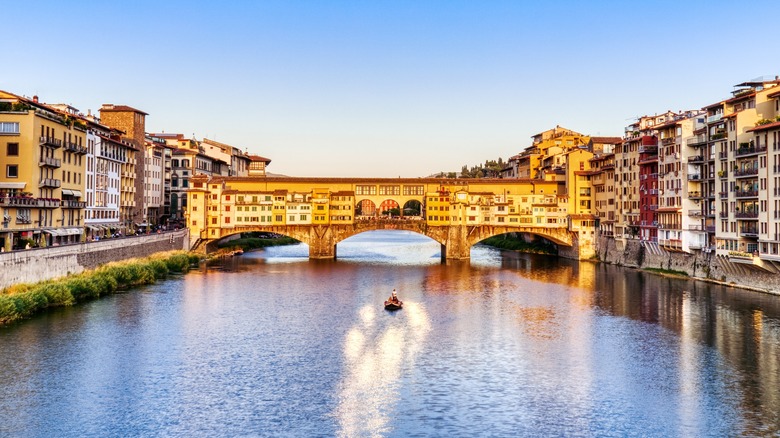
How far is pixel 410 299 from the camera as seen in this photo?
50.4 m

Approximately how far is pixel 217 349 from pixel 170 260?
33.3m

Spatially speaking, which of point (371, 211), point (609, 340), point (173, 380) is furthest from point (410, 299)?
point (371, 211)

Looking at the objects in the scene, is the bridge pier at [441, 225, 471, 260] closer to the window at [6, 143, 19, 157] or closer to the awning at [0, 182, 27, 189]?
the awning at [0, 182, 27, 189]

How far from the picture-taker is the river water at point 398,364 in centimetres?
2383

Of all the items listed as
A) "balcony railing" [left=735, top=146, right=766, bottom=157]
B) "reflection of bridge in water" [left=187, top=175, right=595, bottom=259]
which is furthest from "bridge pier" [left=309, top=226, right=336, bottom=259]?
"balcony railing" [left=735, top=146, right=766, bottom=157]

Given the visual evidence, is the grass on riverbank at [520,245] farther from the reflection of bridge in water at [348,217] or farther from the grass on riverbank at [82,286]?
the grass on riverbank at [82,286]

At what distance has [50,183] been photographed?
55.1 meters

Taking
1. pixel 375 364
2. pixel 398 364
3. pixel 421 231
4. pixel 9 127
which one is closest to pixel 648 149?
pixel 421 231

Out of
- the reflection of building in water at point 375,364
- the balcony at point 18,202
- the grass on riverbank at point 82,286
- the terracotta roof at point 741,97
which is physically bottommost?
the reflection of building in water at point 375,364

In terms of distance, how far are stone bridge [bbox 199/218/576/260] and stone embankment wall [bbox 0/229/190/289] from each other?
16.6 metres

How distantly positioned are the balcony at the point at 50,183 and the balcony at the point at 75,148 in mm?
3111

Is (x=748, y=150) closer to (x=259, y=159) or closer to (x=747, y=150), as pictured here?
(x=747, y=150)

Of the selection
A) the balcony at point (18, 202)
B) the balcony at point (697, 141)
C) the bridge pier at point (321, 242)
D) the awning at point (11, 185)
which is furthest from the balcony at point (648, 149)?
the awning at point (11, 185)

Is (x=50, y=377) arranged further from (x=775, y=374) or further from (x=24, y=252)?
(x=775, y=374)
